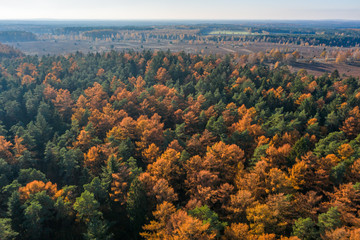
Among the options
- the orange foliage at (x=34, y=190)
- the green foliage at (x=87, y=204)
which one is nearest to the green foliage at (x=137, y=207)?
the green foliage at (x=87, y=204)

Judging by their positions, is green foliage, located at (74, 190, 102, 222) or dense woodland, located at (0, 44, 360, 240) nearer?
dense woodland, located at (0, 44, 360, 240)

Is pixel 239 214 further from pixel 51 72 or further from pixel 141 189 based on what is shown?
pixel 51 72

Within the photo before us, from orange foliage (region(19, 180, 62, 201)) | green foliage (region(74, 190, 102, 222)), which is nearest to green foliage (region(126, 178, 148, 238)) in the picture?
green foliage (region(74, 190, 102, 222))

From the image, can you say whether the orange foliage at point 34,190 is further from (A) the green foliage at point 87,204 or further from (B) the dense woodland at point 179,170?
(A) the green foliage at point 87,204

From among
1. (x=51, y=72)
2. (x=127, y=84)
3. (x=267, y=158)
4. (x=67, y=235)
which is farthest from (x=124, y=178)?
(x=51, y=72)

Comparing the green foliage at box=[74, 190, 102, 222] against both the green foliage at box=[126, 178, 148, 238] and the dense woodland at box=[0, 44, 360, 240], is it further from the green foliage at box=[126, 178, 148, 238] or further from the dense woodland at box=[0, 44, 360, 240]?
the green foliage at box=[126, 178, 148, 238]

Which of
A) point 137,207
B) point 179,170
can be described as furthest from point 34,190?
point 179,170

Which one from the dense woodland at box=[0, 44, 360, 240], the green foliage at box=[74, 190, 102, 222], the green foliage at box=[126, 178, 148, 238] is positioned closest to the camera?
the dense woodland at box=[0, 44, 360, 240]

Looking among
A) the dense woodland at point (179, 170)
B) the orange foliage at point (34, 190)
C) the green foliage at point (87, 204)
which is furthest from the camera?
the orange foliage at point (34, 190)
